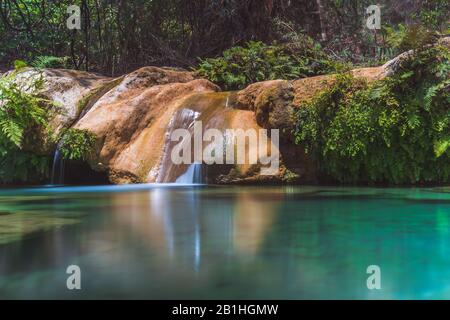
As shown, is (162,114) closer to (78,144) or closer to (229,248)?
(78,144)

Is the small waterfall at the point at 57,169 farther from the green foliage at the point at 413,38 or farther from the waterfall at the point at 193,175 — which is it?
the green foliage at the point at 413,38

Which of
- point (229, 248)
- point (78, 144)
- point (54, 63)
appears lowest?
point (229, 248)

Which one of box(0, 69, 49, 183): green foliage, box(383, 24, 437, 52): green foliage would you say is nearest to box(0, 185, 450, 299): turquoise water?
box(383, 24, 437, 52): green foliage

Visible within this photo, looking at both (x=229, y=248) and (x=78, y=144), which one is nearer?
(x=229, y=248)

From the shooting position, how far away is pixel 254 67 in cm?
1144

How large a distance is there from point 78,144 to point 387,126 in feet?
19.1

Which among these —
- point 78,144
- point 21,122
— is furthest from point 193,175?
point 21,122

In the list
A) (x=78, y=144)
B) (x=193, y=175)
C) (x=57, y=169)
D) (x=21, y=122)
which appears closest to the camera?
(x=193, y=175)

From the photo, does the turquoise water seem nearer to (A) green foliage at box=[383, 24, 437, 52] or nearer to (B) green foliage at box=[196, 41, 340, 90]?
(A) green foliage at box=[383, 24, 437, 52]

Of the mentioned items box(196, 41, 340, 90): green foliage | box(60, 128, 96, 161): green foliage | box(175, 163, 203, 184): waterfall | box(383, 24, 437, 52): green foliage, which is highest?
box(196, 41, 340, 90): green foliage

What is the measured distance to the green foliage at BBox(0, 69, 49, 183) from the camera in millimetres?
9289

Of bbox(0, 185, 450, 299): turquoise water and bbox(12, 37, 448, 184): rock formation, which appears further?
bbox(12, 37, 448, 184): rock formation

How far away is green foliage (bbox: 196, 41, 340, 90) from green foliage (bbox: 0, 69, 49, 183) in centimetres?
409

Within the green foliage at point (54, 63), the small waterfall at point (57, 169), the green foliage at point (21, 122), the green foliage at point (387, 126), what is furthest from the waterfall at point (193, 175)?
the green foliage at point (54, 63)
